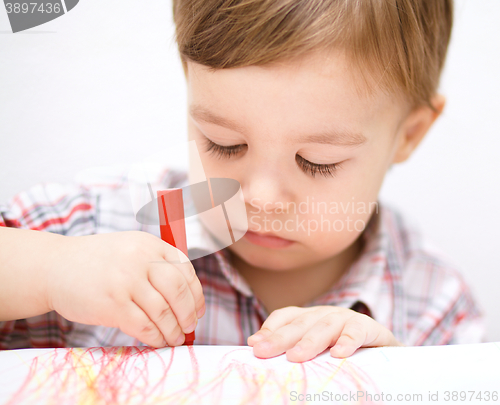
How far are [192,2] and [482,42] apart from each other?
0.41 m

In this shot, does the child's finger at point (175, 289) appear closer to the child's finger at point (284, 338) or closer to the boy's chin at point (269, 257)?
the child's finger at point (284, 338)

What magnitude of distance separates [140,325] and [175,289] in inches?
1.4

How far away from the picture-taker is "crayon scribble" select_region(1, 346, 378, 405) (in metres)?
0.27

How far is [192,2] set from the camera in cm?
40

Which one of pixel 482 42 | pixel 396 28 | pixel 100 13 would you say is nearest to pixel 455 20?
pixel 482 42

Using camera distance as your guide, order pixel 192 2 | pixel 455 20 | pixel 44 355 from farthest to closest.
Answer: pixel 455 20, pixel 192 2, pixel 44 355

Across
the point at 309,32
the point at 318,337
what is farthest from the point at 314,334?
the point at 309,32

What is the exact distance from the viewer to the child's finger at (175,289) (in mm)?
323

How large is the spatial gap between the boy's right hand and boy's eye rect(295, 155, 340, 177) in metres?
0.14

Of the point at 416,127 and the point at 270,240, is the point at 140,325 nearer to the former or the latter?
the point at 270,240

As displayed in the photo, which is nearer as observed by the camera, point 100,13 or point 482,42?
point 100,13

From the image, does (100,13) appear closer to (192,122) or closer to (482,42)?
(192,122)

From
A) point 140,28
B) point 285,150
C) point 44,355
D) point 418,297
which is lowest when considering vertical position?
point 418,297

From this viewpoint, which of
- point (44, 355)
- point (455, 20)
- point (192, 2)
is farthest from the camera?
point (455, 20)
